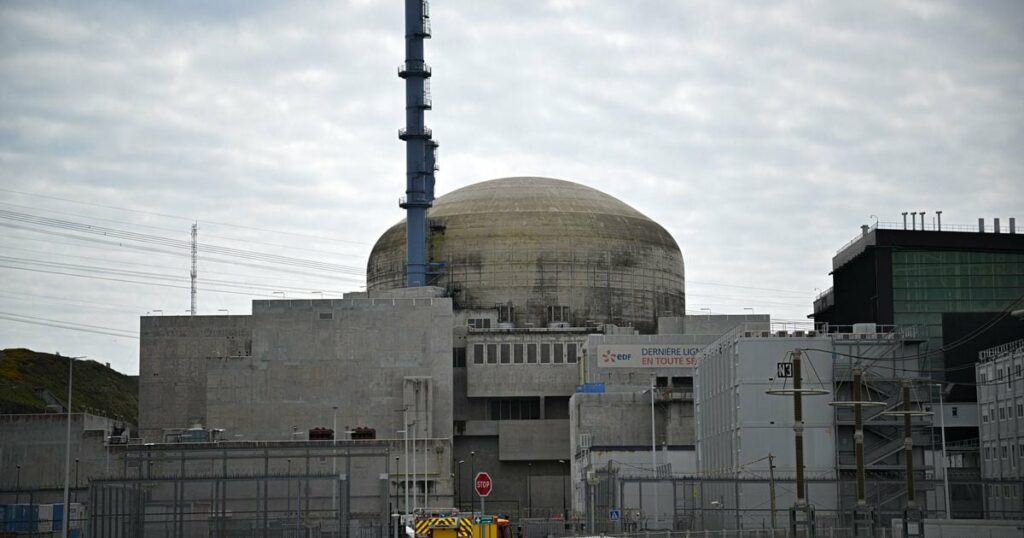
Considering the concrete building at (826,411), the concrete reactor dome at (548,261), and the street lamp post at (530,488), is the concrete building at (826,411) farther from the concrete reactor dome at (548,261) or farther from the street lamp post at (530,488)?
the concrete reactor dome at (548,261)

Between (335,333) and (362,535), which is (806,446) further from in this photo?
(335,333)

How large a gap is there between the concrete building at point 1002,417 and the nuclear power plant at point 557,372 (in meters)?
0.28

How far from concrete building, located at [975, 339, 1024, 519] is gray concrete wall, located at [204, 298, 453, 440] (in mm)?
47167

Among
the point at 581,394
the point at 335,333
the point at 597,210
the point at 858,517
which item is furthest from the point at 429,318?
the point at 858,517

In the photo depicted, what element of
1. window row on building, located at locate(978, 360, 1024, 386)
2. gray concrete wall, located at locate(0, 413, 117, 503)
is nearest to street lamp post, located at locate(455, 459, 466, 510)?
gray concrete wall, located at locate(0, 413, 117, 503)

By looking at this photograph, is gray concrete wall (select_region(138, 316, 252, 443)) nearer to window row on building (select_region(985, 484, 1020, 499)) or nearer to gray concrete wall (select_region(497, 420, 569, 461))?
gray concrete wall (select_region(497, 420, 569, 461))

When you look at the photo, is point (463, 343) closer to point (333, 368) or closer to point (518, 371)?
point (518, 371)

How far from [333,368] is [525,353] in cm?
2034

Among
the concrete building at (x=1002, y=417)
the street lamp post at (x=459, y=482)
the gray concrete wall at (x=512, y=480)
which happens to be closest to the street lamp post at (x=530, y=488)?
the gray concrete wall at (x=512, y=480)

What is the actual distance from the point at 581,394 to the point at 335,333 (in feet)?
78.3

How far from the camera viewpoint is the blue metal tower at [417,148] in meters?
146

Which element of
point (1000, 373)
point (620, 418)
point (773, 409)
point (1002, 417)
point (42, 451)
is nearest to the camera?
point (773, 409)

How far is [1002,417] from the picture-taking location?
10638 centimetres

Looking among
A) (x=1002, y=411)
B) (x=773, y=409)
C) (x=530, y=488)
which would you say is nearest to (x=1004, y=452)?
(x=1002, y=411)
